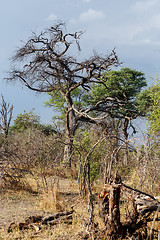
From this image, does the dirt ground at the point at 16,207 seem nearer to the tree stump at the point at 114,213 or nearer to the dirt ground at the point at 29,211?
the dirt ground at the point at 29,211

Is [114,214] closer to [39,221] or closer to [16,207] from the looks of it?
[39,221]

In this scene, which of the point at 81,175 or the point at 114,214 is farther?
the point at 81,175

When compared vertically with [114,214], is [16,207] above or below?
below

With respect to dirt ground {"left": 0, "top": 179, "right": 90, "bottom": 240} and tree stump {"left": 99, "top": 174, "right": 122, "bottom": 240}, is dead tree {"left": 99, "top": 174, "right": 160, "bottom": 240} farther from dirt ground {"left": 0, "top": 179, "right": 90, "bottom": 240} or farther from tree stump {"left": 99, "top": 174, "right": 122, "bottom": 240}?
dirt ground {"left": 0, "top": 179, "right": 90, "bottom": 240}

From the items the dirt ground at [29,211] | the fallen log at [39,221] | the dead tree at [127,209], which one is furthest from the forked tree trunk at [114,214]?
the fallen log at [39,221]

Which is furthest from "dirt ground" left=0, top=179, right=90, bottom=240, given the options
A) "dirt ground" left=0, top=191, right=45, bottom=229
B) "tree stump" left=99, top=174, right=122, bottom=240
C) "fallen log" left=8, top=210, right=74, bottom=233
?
"tree stump" left=99, top=174, right=122, bottom=240

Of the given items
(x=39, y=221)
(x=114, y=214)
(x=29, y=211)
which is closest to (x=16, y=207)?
(x=29, y=211)

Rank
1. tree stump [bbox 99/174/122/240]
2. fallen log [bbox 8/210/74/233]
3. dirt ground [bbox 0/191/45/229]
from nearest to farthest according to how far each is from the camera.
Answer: tree stump [bbox 99/174/122/240] → fallen log [bbox 8/210/74/233] → dirt ground [bbox 0/191/45/229]

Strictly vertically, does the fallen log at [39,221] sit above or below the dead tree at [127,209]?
below

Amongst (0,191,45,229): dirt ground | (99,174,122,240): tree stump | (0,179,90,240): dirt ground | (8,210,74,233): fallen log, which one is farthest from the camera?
(0,191,45,229): dirt ground

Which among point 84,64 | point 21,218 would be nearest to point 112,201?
point 21,218

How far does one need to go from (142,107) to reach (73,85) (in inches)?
268

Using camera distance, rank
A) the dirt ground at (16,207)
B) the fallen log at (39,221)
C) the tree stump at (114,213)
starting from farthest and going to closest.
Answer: the dirt ground at (16,207) < the fallen log at (39,221) < the tree stump at (114,213)

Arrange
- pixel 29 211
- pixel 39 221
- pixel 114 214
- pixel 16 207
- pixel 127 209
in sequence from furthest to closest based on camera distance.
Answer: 1. pixel 16 207
2. pixel 29 211
3. pixel 39 221
4. pixel 127 209
5. pixel 114 214
